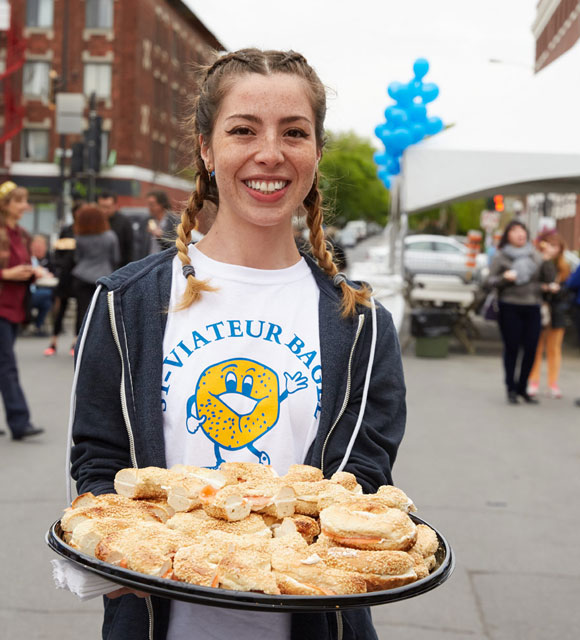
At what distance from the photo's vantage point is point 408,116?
14070 mm

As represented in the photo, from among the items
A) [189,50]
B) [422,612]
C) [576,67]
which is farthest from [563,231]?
[422,612]

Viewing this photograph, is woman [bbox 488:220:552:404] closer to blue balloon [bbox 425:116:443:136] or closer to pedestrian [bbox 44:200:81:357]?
blue balloon [bbox 425:116:443:136]

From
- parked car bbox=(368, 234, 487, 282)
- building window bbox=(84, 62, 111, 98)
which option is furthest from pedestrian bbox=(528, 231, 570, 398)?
building window bbox=(84, 62, 111, 98)

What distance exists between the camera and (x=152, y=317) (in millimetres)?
2189

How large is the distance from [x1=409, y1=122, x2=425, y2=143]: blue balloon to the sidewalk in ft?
13.2

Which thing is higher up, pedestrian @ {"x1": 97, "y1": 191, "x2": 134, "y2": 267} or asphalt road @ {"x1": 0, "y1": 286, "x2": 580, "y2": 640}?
pedestrian @ {"x1": 97, "y1": 191, "x2": 134, "y2": 267}

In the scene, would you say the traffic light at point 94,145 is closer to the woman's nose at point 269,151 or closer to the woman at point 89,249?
the woman at point 89,249

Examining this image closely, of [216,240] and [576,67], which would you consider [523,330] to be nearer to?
[576,67]

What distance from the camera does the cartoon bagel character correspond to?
7.13 ft

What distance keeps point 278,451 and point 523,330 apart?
9238mm

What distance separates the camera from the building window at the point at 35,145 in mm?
49312

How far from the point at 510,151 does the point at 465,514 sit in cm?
810

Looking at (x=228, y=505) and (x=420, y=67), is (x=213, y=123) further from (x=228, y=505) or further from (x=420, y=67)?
(x=420, y=67)

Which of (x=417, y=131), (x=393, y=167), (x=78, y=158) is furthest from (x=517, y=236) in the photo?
(x=78, y=158)
